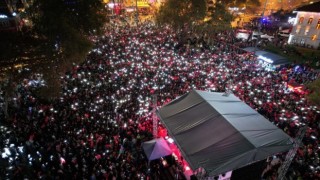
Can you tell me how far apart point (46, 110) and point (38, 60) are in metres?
3.06

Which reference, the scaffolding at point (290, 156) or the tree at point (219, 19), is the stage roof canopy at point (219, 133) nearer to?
the scaffolding at point (290, 156)

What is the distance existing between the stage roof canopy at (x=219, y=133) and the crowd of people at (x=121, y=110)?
195 cm

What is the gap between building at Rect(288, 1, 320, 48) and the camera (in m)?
30.5

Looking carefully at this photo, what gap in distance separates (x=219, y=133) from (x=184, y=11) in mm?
22155

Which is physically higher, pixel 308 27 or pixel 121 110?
pixel 308 27

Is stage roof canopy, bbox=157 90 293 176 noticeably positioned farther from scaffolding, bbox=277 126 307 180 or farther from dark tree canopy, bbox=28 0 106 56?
dark tree canopy, bbox=28 0 106 56

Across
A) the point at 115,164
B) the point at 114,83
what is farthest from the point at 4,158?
the point at 114,83

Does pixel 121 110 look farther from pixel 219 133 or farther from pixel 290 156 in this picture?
pixel 290 156

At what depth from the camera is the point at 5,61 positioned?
12445 mm

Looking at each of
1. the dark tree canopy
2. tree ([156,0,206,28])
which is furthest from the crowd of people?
tree ([156,0,206,28])

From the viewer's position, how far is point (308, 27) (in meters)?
31.3

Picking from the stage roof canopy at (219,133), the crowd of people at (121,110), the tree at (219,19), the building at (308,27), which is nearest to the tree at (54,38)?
the crowd of people at (121,110)

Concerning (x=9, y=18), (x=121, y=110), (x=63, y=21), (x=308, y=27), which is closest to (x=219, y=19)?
(x=308, y=27)

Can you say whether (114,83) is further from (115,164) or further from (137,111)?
(115,164)
